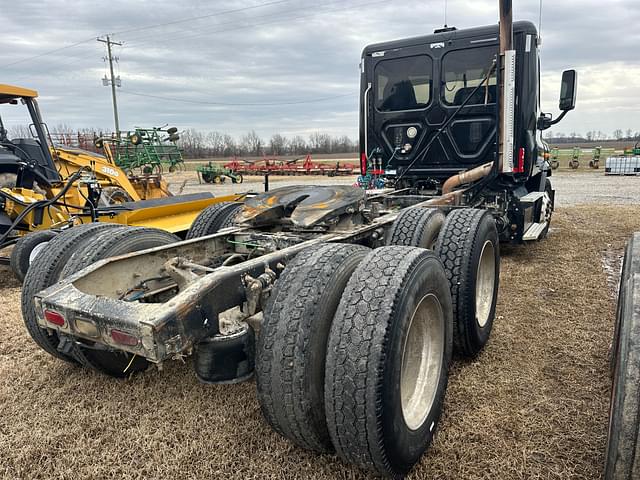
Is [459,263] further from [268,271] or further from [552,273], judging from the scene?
[552,273]

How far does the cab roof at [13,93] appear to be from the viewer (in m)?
6.72

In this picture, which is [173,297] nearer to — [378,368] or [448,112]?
[378,368]

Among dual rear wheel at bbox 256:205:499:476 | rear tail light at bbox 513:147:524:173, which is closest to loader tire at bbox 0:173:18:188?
dual rear wheel at bbox 256:205:499:476

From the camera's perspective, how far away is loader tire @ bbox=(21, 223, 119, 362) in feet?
9.83

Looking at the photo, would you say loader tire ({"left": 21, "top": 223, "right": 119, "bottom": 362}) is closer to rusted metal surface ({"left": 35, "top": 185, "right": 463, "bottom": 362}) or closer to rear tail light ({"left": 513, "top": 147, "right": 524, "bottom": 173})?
rusted metal surface ({"left": 35, "top": 185, "right": 463, "bottom": 362})

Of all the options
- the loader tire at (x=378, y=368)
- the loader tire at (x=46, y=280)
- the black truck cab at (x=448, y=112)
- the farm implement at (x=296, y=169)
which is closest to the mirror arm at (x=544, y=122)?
the black truck cab at (x=448, y=112)

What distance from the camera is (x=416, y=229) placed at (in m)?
3.73

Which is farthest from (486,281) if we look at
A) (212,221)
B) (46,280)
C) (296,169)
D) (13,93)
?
(296,169)

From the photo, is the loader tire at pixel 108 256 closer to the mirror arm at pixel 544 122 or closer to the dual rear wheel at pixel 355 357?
the dual rear wheel at pixel 355 357

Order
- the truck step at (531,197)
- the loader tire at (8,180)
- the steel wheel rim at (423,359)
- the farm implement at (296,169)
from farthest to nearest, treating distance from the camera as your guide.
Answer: the farm implement at (296,169)
the loader tire at (8,180)
the truck step at (531,197)
the steel wheel rim at (423,359)

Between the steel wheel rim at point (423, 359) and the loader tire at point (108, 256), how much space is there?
1.66m

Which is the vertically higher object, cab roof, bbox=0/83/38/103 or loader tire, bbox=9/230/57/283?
cab roof, bbox=0/83/38/103

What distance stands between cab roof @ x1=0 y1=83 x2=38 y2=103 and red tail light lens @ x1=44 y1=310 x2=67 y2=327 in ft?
19.1

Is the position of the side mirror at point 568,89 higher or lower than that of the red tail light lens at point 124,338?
higher
